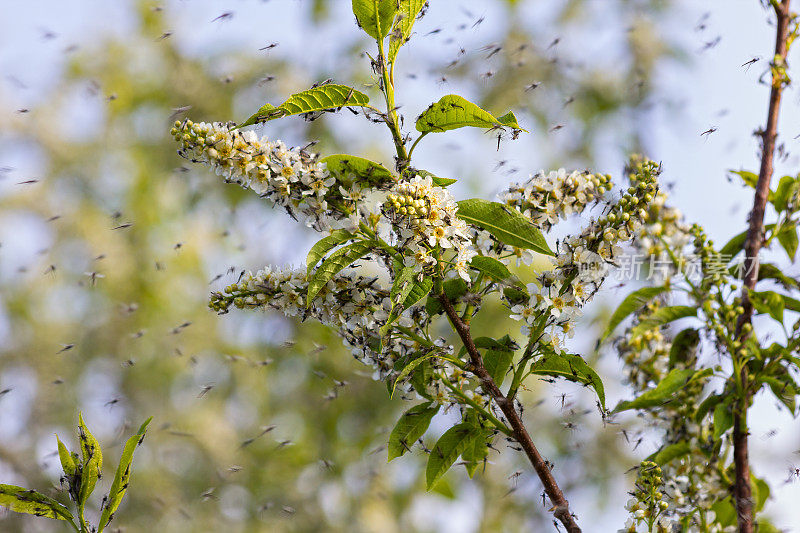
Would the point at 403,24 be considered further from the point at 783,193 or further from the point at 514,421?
the point at 783,193

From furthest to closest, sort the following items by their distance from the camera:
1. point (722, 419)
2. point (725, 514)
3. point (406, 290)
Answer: point (725, 514)
point (722, 419)
point (406, 290)

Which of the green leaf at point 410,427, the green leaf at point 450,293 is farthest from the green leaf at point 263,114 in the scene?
the green leaf at point 410,427

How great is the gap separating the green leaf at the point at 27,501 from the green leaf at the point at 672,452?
2.58 feet

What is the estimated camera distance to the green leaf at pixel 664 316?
3.48 ft

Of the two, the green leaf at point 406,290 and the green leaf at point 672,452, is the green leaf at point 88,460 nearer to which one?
the green leaf at point 406,290

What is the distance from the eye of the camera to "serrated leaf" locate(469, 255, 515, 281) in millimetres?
751

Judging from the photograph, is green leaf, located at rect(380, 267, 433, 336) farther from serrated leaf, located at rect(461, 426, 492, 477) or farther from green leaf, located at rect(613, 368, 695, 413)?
green leaf, located at rect(613, 368, 695, 413)

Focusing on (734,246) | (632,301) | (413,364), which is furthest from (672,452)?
(413,364)

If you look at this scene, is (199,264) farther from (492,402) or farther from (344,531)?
(492,402)

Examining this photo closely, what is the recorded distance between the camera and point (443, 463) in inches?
32.5

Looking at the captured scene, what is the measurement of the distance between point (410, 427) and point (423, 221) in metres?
0.27

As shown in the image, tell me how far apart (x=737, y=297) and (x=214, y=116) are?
145 inches

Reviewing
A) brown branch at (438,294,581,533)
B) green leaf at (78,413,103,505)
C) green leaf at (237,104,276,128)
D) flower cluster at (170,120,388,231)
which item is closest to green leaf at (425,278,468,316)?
brown branch at (438,294,581,533)

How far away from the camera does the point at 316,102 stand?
29.3 inches
